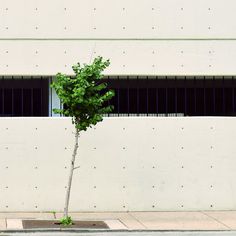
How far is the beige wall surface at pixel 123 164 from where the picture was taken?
2295 centimetres

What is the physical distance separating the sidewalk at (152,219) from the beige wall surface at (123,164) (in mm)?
630

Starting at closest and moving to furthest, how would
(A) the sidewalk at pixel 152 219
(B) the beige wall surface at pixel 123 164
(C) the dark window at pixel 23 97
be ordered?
(A) the sidewalk at pixel 152 219 → (B) the beige wall surface at pixel 123 164 → (C) the dark window at pixel 23 97
